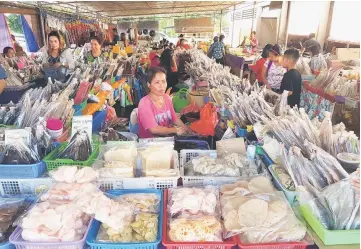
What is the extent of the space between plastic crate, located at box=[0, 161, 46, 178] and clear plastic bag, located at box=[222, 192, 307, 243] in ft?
3.60

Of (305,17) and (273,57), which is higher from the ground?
(305,17)

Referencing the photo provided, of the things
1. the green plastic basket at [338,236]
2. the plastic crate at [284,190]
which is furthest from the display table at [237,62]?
the green plastic basket at [338,236]

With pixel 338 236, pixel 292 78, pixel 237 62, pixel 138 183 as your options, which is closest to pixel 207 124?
pixel 138 183

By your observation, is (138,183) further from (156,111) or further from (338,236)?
(156,111)

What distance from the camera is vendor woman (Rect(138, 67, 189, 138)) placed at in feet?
8.61

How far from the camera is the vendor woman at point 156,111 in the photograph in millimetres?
2625

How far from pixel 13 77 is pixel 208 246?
4.49 meters

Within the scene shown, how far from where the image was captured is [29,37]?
7824 millimetres

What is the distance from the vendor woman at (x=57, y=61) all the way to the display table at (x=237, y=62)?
4.30 metres

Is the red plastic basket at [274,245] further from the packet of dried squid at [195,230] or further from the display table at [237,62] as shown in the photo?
the display table at [237,62]

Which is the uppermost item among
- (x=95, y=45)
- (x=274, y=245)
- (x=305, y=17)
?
(x=305, y=17)

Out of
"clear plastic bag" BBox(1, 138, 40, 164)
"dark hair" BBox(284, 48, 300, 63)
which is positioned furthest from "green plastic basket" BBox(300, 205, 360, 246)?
"dark hair" BBox(284, 48, 300, 63)

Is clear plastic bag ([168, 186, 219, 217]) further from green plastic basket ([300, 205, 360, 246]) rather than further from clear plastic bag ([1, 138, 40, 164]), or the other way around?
clear plastic bag ([1, 138, 40, 164])

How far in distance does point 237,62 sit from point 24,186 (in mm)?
7327
